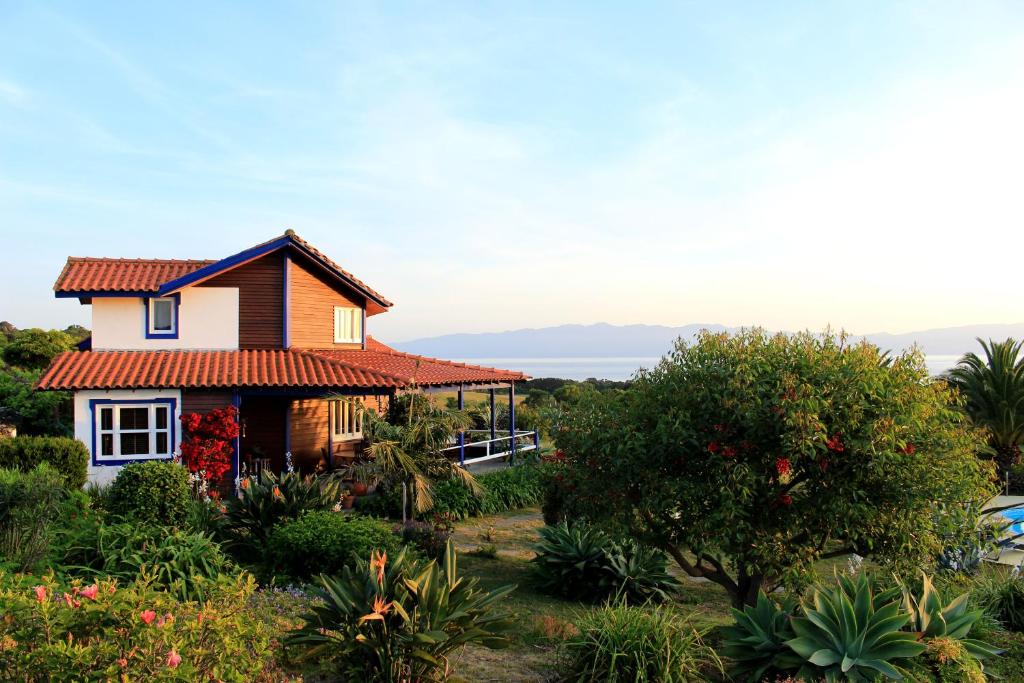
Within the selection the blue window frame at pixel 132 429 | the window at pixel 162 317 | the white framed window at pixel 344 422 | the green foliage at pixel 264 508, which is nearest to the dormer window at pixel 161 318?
the window at pixel 162 317

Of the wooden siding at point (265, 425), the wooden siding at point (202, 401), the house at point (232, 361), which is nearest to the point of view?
the house at point (232, 361)

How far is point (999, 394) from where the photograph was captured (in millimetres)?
22047

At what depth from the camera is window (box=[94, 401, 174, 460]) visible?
19.1 m

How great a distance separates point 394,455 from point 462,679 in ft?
29.3

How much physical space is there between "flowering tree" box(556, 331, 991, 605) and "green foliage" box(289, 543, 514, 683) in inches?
89.9

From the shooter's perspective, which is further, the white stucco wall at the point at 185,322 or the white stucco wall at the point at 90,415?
the white stucco wall at the point at 185,322

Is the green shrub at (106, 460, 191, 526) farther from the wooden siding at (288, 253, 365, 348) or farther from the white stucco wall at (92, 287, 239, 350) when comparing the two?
the wooden siding at (288, 253, 365, 348)

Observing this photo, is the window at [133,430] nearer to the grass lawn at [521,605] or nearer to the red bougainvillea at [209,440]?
the red bougainvillea at [209,440]

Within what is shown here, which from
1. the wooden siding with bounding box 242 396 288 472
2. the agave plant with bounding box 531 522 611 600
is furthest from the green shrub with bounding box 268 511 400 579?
the wooden siding with bounding box 242 396 288 472

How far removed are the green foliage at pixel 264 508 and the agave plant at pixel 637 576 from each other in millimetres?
4559

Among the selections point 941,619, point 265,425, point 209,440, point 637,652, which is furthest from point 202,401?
point 941,619

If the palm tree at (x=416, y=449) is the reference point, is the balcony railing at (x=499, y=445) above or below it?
below

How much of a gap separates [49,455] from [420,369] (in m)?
9.55

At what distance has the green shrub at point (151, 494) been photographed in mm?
11008
